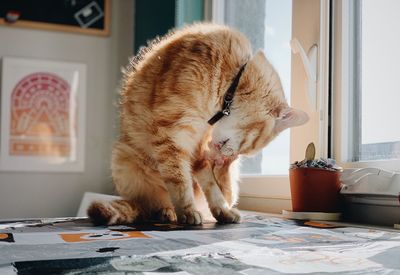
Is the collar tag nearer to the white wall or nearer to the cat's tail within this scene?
the cat's tail

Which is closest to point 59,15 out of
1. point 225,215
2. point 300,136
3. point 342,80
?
point 300,136

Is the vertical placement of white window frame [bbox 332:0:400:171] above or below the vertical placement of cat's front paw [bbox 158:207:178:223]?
above

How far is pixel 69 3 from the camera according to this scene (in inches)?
118

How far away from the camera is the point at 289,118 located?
53.9 inches

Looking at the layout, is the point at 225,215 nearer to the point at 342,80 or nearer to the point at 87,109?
the point at 342,80

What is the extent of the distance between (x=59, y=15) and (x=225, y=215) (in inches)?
84.3

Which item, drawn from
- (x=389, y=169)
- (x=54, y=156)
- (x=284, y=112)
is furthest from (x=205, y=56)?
(x=54, y=156)

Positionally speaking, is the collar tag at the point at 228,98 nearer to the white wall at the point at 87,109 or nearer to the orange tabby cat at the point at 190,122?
the orange tabby cat at the point at 190,122

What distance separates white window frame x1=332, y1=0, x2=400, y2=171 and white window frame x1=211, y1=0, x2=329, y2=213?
27 mm

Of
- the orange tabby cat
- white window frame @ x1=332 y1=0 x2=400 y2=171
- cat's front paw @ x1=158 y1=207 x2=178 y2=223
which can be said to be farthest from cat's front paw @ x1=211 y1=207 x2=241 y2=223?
white window frame @ x1=332 y1=0 x2=400 y2=171

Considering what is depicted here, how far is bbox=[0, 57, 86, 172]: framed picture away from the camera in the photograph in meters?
2.85

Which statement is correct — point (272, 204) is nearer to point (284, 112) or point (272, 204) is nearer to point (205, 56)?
point (284, 112)

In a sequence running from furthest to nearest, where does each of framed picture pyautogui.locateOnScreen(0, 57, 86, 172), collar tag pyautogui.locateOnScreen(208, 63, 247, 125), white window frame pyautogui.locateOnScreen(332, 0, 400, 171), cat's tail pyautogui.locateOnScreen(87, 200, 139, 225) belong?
framed picture pyautogui.locateOnScreen(0, 57, 86, 172) < white window frame pyautogui.locateOnScreen(332, 0, 400, 171) < collar tag pyautogui.locateOnScreen(208, 63, 247, 125) < cat's tail pyautogui.locateOnScreen(87, 200, 139, 225)

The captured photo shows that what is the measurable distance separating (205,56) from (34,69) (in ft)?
6.34
